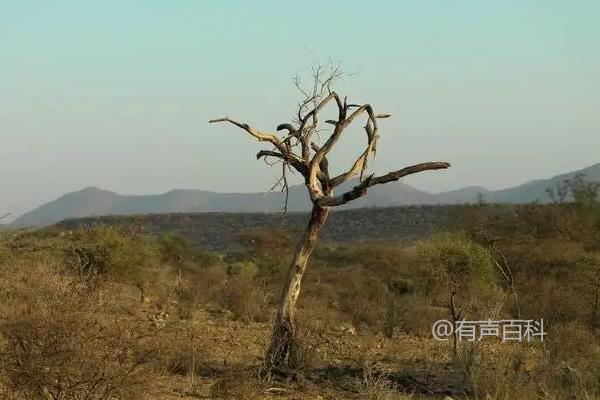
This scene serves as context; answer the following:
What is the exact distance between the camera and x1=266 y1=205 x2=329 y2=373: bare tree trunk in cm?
1005

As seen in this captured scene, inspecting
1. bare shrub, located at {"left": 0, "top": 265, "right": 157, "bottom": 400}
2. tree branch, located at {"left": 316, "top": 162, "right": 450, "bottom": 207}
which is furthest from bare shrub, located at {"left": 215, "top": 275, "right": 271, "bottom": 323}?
bare shrub, located at {"left": 0, "top": 265, "right": 157, "bottom": 400}

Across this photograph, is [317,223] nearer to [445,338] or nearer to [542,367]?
[542,367]

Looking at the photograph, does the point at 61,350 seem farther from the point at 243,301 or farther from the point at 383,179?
the point at 243,301

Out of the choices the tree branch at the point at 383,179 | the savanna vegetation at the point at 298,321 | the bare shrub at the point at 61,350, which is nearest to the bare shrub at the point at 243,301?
the savanna vegetation at the point at 298,321

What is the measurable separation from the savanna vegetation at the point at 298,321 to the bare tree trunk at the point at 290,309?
19 centimetres

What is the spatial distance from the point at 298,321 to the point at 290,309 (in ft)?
14.5

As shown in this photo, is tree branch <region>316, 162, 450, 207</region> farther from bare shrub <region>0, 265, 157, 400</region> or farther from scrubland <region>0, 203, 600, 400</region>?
bare shrub <region>0, 265, 157, 400</region>

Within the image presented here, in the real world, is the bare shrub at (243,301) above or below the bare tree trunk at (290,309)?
below

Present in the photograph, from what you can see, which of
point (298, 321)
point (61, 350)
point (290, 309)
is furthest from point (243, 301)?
point (61, 350)

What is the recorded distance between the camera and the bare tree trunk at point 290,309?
10047mm

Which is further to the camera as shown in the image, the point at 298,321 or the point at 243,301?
the point at 243,301

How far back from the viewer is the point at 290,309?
33.3 ft

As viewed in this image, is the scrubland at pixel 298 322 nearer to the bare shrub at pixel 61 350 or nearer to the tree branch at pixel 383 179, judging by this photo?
the bare shrub at pixel 61 350

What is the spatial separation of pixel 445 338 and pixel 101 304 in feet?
32.4
